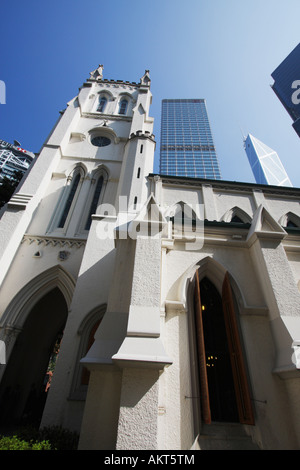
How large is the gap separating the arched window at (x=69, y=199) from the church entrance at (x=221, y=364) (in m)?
Answer: 7.92

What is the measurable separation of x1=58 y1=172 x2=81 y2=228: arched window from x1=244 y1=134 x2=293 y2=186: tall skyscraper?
109038mm

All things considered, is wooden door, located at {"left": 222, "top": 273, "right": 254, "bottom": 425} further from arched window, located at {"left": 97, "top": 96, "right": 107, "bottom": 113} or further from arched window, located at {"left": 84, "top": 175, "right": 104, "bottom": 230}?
arched window, located at {"left": 97, "top": 96, "right": 107, "bottom": 113}

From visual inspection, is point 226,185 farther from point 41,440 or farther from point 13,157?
point 13,157

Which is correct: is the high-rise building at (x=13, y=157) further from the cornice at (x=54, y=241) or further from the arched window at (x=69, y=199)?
the cornice at (x=54, y=241)

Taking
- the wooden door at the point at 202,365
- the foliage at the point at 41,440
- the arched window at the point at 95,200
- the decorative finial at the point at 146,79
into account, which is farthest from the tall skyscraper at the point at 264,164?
the foliage at the point at 41,440

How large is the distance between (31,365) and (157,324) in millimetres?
9568

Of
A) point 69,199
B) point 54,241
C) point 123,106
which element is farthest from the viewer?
point 123,106

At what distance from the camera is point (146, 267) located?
393 cm

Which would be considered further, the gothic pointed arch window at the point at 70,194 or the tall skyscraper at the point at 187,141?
the tall skyscraper at the point at 187,141

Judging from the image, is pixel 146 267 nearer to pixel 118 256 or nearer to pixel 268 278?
pixel 118 256

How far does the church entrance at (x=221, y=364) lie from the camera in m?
3.51

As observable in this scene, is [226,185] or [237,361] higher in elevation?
[226,185]

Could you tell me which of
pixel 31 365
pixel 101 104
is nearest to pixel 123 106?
pixel 101 104

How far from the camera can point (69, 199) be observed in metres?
11.1
